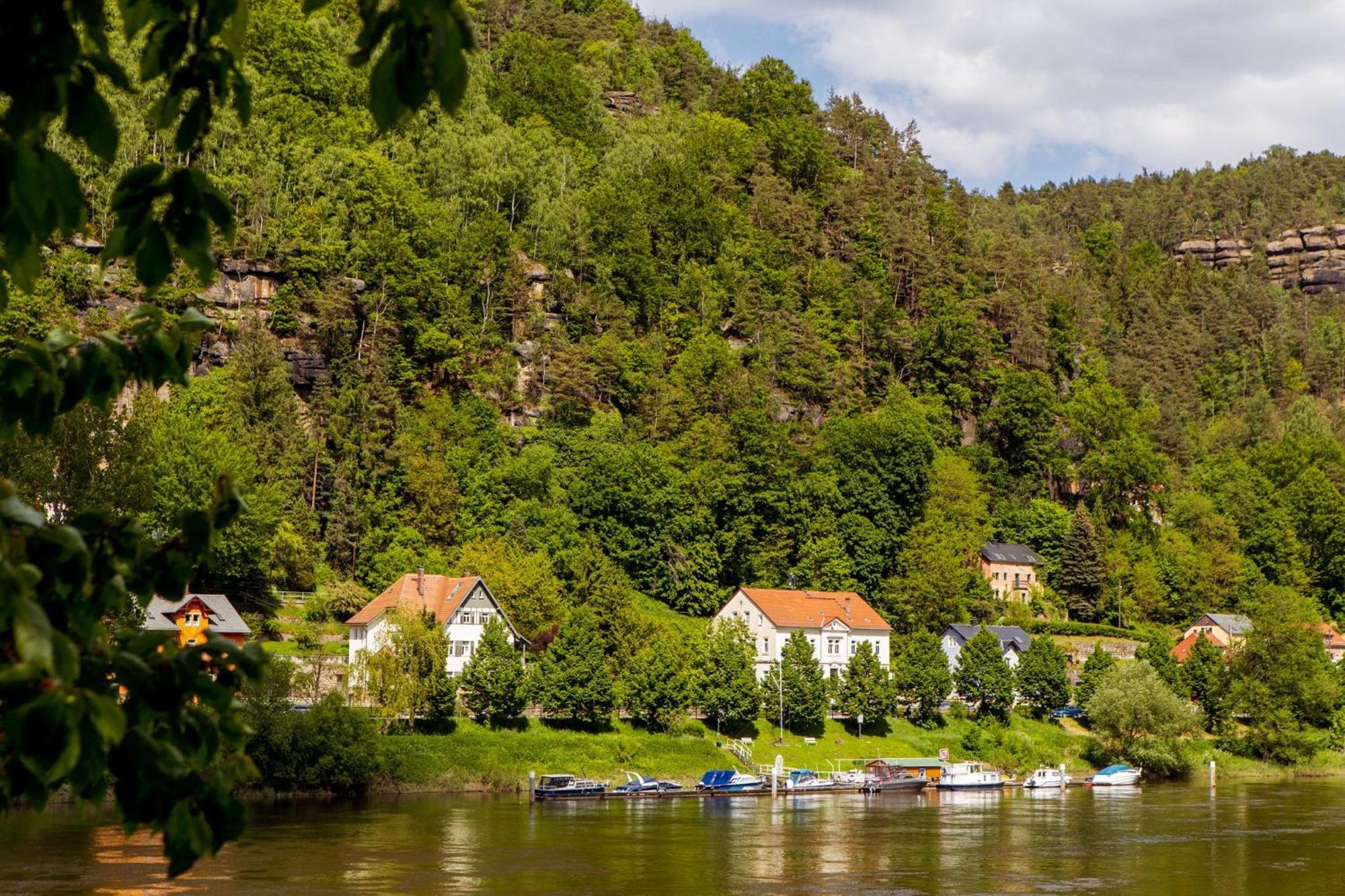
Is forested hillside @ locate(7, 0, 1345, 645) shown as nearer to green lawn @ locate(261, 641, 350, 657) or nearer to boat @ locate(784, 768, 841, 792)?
green lawn @ locate(261, 641, 350, 657)

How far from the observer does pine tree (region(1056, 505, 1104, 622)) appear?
122625mm

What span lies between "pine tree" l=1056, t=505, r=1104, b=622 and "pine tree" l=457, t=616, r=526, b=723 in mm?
61762

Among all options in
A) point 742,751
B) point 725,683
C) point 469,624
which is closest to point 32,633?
point 725,683

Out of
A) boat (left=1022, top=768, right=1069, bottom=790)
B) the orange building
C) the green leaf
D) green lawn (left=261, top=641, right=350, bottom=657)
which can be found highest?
the orange building

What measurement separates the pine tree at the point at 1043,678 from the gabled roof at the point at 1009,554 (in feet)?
75.7

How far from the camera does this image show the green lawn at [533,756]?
71.8 m

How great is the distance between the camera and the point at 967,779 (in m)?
85.2

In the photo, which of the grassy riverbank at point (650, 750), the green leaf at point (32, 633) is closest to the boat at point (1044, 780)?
the grassy riverbank at point (650, 750)

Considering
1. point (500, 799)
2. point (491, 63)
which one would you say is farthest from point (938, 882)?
point (491, 63)

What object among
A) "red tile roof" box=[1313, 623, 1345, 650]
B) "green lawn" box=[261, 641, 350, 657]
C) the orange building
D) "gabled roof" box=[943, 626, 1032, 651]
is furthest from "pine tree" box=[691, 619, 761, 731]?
"red tile roof" box=[1313, 623, 1345, 650]

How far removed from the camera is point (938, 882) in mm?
45500

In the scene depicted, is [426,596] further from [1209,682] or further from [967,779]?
[1209,682]

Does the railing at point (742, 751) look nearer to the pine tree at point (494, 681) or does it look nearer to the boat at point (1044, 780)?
the pine tree at point (494, 681)

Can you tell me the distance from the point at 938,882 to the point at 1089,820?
22184 millimetres
